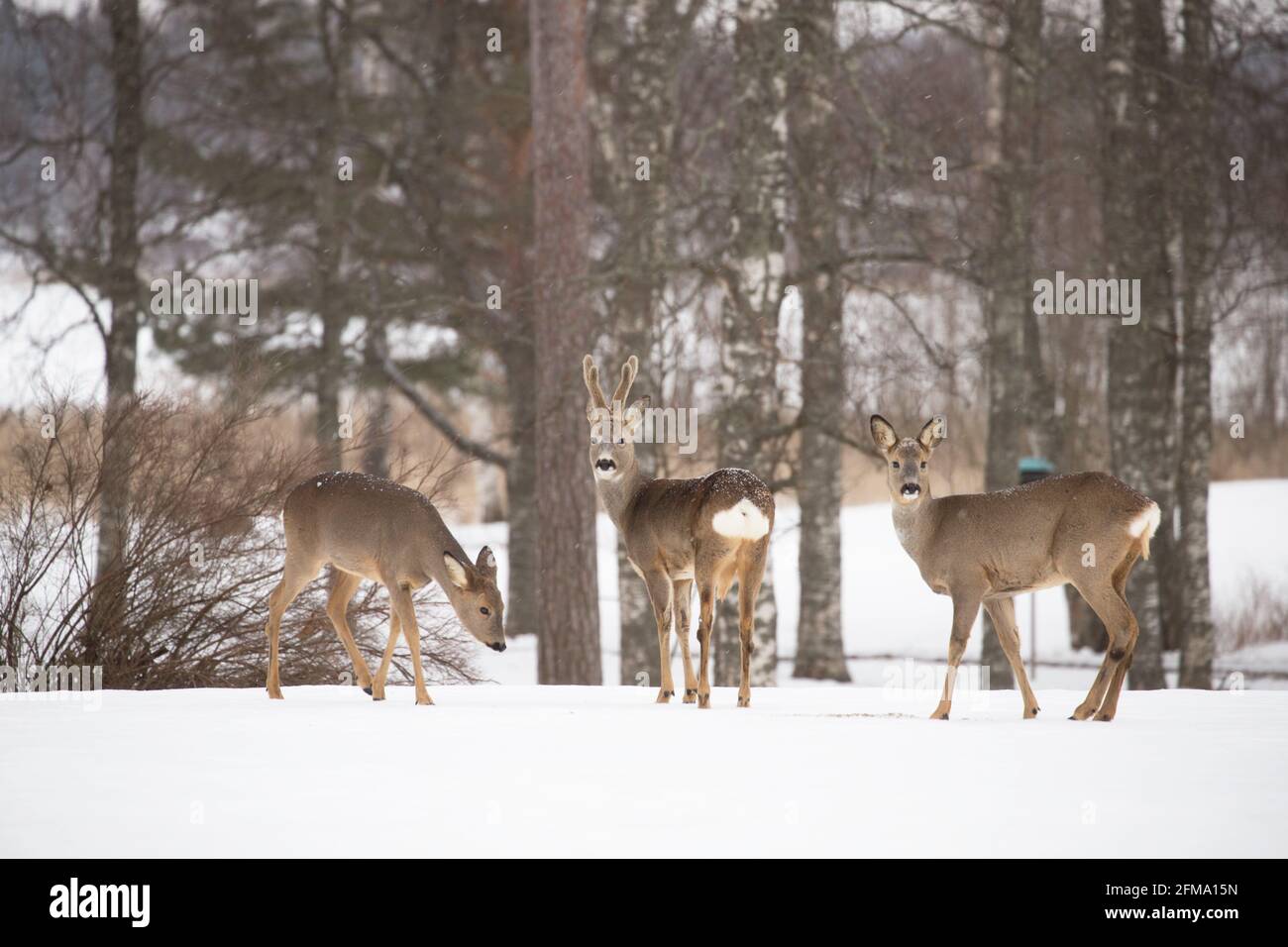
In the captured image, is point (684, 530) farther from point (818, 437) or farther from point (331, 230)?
point (331, 230)

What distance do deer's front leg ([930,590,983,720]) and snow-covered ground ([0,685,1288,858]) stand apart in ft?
0.75

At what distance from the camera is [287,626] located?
12102 mm

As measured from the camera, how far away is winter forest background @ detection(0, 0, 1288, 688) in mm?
12086

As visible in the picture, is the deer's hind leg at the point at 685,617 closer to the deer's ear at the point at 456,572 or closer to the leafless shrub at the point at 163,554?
the deer's ear at the point at 456,572

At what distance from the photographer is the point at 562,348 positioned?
15.4m

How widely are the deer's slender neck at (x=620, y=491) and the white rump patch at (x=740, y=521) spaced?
88cm

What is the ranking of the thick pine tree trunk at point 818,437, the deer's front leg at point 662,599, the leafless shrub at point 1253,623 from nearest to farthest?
1. the deer's front leg at point 662,599
2. the thick pine tree trunk at point 818,437
3. the leafless shrub at point 1253,623

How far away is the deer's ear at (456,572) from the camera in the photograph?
28.7 ft

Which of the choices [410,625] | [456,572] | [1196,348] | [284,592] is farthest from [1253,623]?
[284,592]

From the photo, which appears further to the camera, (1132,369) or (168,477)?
(1132,369)

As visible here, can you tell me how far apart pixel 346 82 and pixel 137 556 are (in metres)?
13.6

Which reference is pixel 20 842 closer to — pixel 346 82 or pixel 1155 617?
pixel 1155 617

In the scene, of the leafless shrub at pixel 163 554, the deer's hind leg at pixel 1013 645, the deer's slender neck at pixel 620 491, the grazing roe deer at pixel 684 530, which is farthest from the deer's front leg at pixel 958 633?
the leafless shrub at pixel 163 554

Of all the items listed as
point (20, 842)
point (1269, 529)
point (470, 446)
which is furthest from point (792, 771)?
point (1269, 529)
